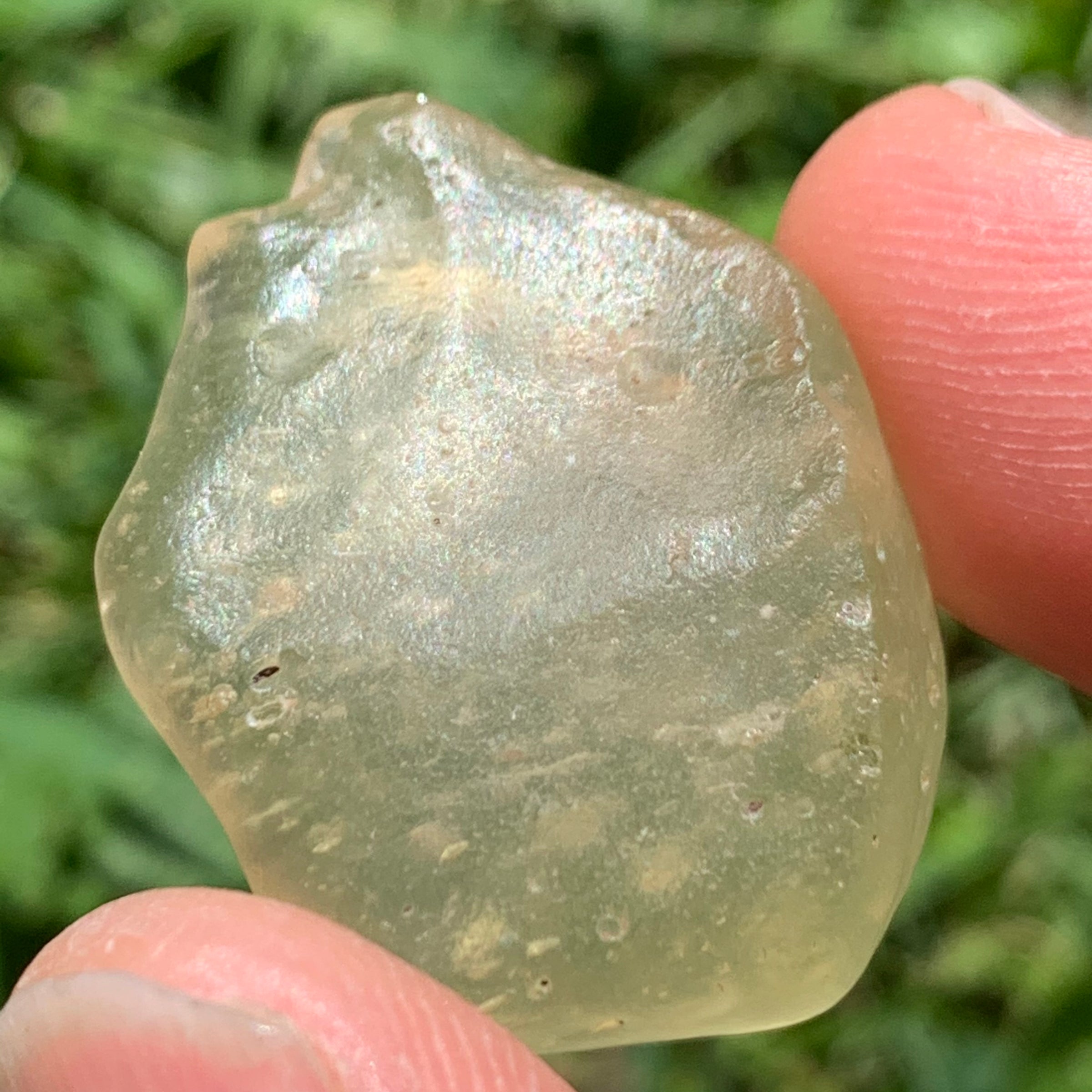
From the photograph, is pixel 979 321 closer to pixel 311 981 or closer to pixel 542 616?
pixel 542 616

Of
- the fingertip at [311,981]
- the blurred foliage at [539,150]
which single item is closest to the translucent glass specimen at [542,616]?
the fingertip at [311,981]

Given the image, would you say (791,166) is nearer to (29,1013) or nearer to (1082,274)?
(1082,274)

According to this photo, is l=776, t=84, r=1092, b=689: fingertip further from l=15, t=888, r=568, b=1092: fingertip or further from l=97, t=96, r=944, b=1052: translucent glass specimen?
l=15, t=888, r=568, b=1092: fingertip

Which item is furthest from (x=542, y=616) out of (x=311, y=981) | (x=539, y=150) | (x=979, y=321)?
(x=539, y=150)

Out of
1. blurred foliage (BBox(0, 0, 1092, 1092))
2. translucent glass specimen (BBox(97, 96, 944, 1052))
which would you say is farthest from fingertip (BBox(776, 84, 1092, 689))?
blurred foliage (BBox(0, 0, 1092, 1092))

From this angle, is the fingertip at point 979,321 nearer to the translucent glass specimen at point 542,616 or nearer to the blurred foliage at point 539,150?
the translucent glass specimen at point 542,616

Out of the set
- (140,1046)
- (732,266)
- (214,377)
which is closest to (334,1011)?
(140,1046)
